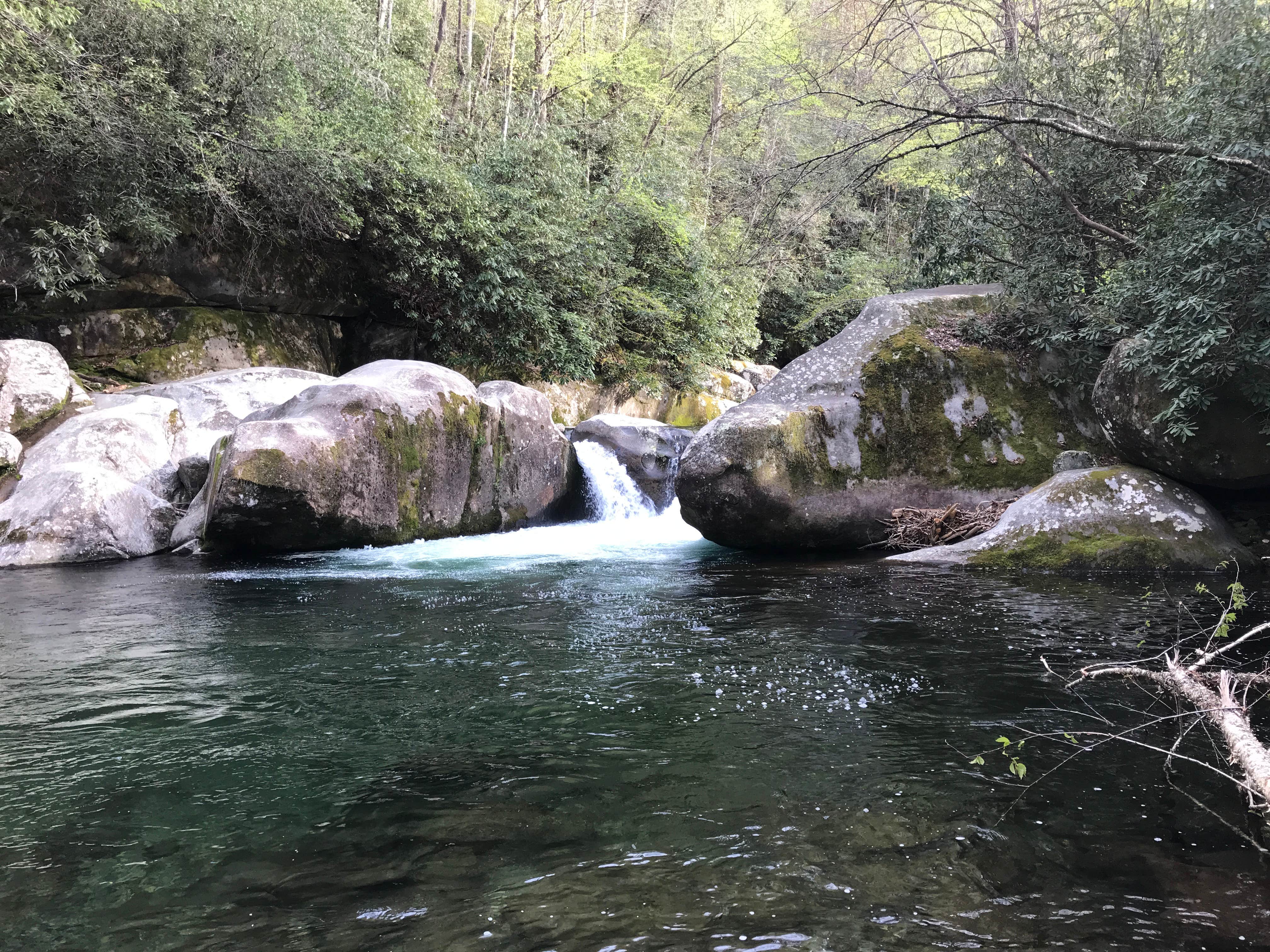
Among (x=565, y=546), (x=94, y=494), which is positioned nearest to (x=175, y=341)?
(x=94, y=494)

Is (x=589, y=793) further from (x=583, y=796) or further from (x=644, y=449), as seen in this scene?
(x=644, y=449)

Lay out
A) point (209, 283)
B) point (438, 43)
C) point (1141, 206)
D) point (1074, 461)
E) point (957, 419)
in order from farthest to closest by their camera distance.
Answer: point (438, 43)
point (209, 283)
point (957, 419)
point (1074, 461)
point (1141, 206)

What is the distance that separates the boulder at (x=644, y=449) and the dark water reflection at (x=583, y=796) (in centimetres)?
815

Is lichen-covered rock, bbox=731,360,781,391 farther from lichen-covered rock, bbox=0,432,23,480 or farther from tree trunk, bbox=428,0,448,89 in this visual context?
lichen-covered rock, bbox=0,432,23,480

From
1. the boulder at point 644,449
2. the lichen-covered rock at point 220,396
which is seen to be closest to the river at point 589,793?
the lichen-covered rock at point 220,396

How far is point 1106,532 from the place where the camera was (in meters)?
8.77

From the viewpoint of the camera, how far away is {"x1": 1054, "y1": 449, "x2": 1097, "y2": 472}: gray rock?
1026 centimetres

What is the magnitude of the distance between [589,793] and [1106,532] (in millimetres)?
7475

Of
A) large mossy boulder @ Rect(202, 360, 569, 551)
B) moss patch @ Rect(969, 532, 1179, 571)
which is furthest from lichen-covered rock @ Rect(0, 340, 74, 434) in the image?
moss patch @ Rect(969, 532, 1179, 571)

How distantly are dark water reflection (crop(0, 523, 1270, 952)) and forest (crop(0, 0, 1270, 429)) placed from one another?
11.2 ft

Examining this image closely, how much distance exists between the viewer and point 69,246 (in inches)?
509

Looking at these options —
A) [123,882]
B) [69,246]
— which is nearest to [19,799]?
[123,882]

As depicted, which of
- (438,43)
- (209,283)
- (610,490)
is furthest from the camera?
(438,43)

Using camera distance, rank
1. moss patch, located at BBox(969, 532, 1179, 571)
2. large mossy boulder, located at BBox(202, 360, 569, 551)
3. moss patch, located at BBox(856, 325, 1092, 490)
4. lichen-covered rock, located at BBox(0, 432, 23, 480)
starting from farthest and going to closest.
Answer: lichen-covered rock, located at BBox(0, 432, 23, 480)
moss patch, located at BBox(856, 325, 1092, 490)
large mossy boulder, located at BBox(202, 360, 569, 551)
moss patch, located at BBox(969, 532, 1179, 571)
